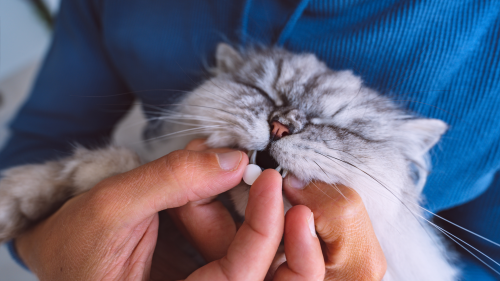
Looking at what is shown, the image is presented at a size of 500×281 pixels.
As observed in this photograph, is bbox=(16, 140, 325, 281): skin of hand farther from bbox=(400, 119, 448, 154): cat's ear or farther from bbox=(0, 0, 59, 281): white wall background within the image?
bbox=(0, 0, 59, 281): white wall background

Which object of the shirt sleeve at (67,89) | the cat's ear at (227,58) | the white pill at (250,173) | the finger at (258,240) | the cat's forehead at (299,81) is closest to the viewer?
the finger at (258,240)

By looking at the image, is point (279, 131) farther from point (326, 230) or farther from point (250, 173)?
point (326, 230)

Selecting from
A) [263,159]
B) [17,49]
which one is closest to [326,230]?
[263,159]

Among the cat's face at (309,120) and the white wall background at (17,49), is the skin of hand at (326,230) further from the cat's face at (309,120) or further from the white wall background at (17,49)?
the white wall background at (17,49)

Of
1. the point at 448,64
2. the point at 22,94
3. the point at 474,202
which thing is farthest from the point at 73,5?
the point at 22,94

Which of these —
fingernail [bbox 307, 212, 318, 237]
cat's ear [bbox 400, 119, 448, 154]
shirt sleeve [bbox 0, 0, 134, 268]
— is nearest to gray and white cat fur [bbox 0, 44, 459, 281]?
cat's ear [bbox 400, 119, 448, 154]

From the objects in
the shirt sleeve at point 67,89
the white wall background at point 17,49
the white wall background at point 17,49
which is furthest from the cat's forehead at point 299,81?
the white wall background at point 17,49

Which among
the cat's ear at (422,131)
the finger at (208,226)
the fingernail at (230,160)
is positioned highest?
the cat's ear at (422,131)
